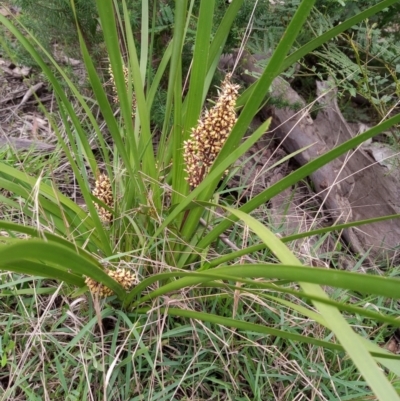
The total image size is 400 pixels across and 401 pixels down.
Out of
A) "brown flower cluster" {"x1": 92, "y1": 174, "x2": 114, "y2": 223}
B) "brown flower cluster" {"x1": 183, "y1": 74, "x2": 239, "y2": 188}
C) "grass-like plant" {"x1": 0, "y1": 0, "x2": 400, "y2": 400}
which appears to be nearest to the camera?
"grass-like plant" {"x1": 0, "y1": 0, "x2": 400, "y2": 400}

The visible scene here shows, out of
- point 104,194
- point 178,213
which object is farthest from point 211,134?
point 104,194

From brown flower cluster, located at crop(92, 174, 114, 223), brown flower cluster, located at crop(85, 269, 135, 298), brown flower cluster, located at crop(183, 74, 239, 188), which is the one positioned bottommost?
brown flower cluster, located at crop(85, 269, 135, 298)

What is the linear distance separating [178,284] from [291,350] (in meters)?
0.41

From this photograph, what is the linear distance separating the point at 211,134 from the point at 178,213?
177mm

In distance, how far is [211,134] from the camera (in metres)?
0.88

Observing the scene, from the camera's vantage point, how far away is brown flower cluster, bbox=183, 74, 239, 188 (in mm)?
851

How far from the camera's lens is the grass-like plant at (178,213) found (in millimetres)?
561

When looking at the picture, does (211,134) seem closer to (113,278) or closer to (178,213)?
(178,213)

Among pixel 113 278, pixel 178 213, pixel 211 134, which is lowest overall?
pixel 113 278

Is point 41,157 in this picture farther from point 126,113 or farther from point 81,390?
point 81,390

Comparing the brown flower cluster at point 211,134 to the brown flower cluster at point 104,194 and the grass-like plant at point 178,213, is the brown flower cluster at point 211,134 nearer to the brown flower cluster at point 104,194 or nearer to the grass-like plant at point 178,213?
the grass-like plant at point 178,213

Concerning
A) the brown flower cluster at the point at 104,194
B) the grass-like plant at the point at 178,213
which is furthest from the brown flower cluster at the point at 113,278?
the brown flower cluster at the point at 104,194

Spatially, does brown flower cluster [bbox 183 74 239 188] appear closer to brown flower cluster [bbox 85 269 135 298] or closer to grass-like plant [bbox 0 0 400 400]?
grass-like plant [bbox 0 0 400 400]

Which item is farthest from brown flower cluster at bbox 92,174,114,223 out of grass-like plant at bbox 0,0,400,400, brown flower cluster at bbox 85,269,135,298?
brown flower cluster at bbox 85,269,135,298
